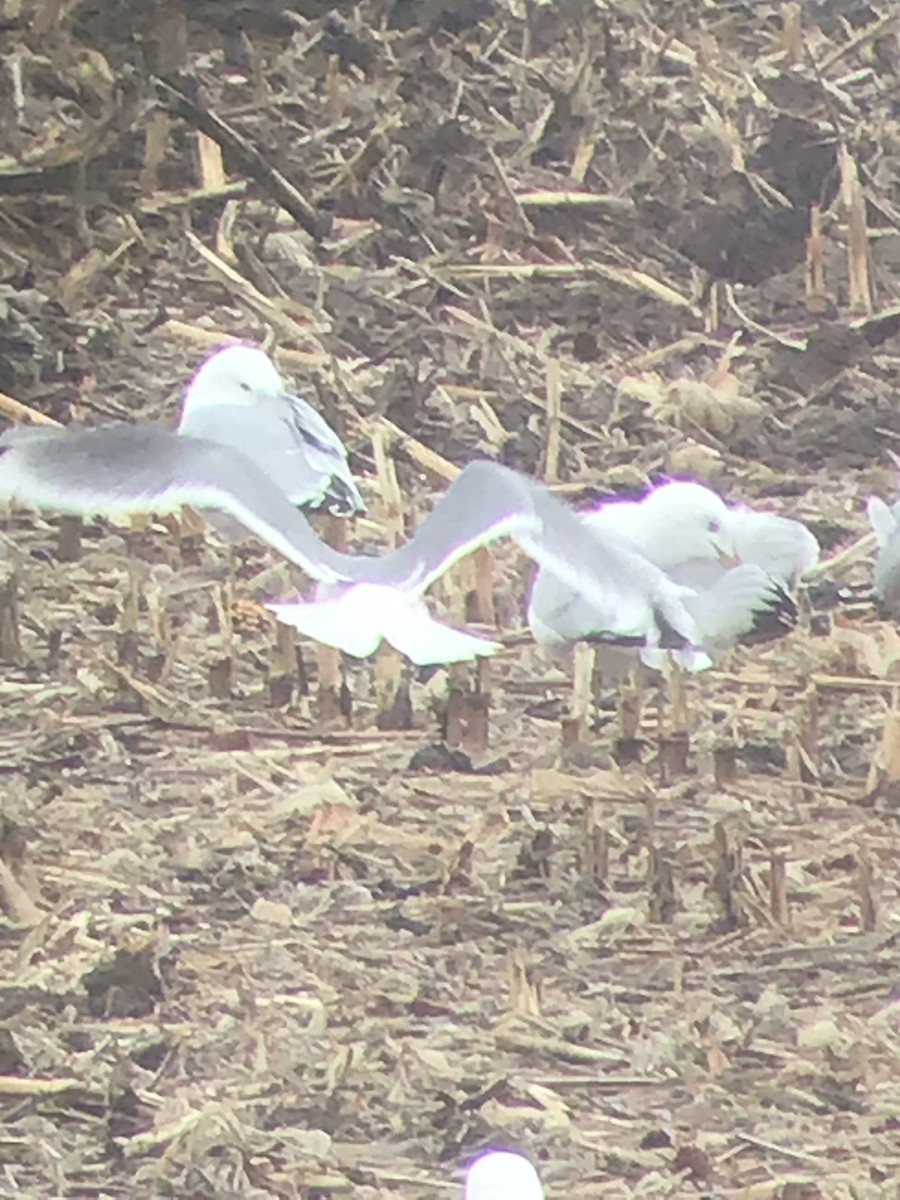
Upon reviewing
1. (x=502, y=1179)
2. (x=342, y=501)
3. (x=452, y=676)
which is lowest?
(x=502, y=1179)

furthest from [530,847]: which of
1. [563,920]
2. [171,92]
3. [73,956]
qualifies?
[171,92]

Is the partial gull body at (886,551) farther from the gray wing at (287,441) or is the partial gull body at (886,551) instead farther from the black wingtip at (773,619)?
the gray wing at (287,441)

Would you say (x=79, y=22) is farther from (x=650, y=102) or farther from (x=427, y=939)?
(x=427, y=939)

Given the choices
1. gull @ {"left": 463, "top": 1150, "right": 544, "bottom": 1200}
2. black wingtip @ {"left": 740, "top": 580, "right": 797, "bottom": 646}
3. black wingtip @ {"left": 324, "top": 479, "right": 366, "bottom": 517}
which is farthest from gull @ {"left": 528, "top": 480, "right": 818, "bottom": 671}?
gull @ {"left": 463, "top": 1150, "right": 544, "bottom": 1200}

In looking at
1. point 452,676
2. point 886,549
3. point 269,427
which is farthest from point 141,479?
point 886,549

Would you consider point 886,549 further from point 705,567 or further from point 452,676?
point 452,676

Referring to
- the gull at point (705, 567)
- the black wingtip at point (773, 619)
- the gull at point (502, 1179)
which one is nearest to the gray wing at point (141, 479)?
the gull at point (705, 567)

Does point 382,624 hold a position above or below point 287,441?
below

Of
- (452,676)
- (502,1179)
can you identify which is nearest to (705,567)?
(452,676)
